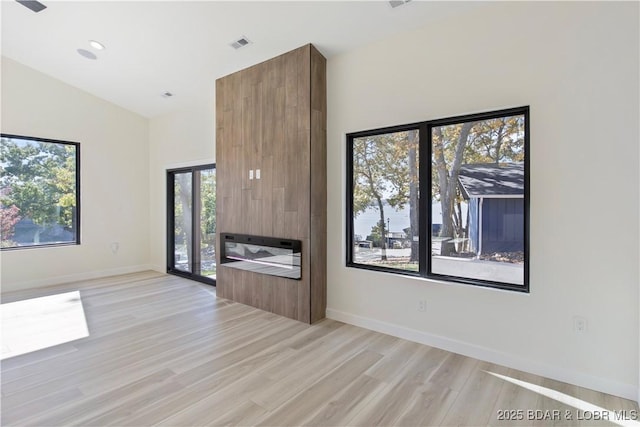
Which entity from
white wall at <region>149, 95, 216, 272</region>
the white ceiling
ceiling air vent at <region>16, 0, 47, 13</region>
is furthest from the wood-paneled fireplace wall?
ceiling air vent at <region>16, 0, 47, 13</region>

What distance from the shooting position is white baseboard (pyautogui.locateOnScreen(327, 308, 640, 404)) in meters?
2.32

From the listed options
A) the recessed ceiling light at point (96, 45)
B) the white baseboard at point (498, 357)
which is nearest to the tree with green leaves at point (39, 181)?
the recessed ceiling light at point (96, 45)

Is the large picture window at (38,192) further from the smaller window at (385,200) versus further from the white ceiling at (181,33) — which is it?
the smaller window at (385,200)

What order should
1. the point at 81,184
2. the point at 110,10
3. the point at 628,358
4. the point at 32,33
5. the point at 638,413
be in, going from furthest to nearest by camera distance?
the point at 81,184, the point at 32,33, the point at 110,10, the point at 628,358, the point at 638,413

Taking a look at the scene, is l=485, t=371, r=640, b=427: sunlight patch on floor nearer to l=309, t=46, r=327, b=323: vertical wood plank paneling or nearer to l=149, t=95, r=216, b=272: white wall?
l=309, t=46, r=327, b=323: vertical wood plank paneling

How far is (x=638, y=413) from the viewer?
6.98 ft

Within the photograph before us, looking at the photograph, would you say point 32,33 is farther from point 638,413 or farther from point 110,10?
point 638,413

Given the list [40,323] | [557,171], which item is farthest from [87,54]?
[557,171]

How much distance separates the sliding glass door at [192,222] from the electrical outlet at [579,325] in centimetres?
461

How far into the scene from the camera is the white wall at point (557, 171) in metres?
2.28

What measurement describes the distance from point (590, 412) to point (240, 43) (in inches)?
177

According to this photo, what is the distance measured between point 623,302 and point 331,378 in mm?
2159

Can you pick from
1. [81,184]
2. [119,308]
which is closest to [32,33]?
[81,184]

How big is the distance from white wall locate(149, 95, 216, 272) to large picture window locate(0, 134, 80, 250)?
1228 millimetres
